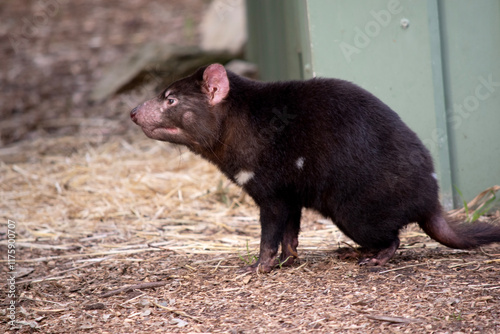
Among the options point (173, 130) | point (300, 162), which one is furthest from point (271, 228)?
point (173, 130)

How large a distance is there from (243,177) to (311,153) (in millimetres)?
389

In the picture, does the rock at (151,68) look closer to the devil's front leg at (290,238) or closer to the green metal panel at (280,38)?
the green metal panel at (280,38)

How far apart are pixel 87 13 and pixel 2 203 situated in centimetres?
963

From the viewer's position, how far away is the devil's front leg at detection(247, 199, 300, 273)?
3.23 m

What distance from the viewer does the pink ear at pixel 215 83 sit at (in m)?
3.29

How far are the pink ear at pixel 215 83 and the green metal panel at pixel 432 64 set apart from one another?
100 cm

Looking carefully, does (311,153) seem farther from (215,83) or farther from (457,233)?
(457,233)

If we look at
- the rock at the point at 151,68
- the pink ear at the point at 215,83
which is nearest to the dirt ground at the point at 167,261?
the pink ear at the point at 215,83

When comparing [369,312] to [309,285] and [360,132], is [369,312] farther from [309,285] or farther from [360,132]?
[360,132]

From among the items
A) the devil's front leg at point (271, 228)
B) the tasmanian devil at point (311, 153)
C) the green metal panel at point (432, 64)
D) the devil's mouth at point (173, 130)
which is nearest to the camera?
the tasmanian devil at point (311, 153)

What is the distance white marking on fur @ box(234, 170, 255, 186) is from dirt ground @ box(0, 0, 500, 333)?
431 mm

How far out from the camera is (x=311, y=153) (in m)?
3.13

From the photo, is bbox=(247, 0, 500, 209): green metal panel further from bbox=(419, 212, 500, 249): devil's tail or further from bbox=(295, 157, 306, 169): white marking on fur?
bbox=(295, 157, 306, 169): white marking on fur

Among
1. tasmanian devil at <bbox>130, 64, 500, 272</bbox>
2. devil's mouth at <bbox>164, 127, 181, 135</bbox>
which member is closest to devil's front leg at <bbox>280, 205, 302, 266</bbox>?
tasmanian devil at <bbox>130, 64, 500, 272</bbox>
